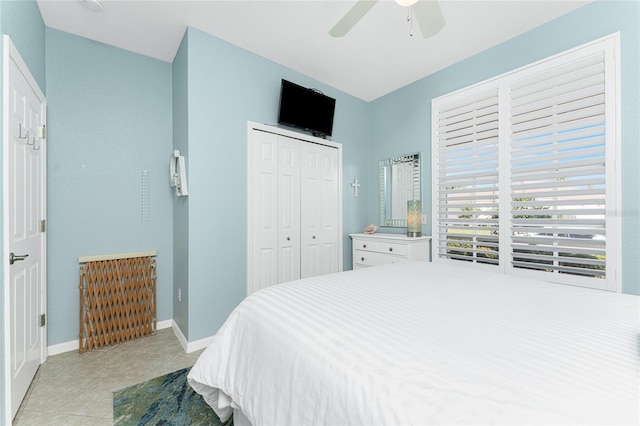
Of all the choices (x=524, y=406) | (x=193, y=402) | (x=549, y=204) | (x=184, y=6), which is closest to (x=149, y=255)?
(x=193, y=402)

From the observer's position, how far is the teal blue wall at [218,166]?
2.51 metres

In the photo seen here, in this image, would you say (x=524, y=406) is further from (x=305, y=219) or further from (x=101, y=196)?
(x=101, y=196)

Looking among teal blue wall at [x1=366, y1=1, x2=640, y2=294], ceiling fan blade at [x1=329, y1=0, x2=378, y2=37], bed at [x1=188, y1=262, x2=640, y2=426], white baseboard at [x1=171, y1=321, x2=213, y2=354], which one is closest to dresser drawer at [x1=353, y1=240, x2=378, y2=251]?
teal blue wall at [x1=366, y1=1, x2=640, y2=294]

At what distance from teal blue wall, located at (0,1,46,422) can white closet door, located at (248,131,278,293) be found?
5.48ft

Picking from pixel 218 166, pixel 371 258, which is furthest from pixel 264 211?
pixel 371 258

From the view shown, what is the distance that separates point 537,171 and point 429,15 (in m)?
1.64

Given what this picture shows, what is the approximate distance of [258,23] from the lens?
246 centimetres

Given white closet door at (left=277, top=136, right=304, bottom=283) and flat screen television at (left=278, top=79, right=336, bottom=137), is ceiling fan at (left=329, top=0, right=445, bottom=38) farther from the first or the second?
white closet door at (left=277, top=136, right=304, bottom=283)

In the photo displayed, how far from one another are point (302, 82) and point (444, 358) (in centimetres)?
329

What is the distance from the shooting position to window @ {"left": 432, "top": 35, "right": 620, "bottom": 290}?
2146 millimetres

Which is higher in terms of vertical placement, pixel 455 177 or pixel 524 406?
pixel 455 177

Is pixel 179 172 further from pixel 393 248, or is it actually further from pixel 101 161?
pixel 393 248

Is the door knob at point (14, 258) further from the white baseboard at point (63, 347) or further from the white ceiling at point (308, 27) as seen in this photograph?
the white ceiling at point (308, 27)

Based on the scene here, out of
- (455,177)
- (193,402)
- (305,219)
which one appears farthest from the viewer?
(305,219)
